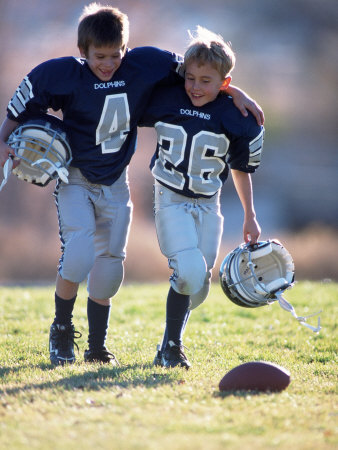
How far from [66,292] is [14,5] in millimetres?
9758

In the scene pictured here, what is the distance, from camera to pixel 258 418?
2129mm

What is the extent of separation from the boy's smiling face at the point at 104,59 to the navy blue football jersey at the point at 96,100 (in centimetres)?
4

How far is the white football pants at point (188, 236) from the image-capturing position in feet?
9.54

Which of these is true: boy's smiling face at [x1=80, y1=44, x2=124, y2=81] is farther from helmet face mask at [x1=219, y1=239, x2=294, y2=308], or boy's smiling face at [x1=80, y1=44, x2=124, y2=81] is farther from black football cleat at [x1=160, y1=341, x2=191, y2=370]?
black football cleat at [x1=160, y1=341, x2=191, y2=370]

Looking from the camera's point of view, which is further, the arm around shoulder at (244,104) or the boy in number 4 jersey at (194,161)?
the arm around shoulder at (244,104)

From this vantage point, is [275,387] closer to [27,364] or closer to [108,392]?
[108,392]

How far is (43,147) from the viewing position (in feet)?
9.29

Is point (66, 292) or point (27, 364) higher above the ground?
point (66, 292)

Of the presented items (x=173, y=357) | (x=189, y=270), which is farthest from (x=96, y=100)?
(x=173, y=357)

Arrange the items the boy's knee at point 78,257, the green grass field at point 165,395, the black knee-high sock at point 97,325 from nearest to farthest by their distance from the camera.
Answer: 1. the green grass field at point 165,395
2. the boy's knee at point 78,257
3. the black knee-high sock at point 97,325

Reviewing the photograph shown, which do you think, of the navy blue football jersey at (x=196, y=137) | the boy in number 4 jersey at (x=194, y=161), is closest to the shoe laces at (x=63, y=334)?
the boy in number 4 jersey at (x=194, y=161)

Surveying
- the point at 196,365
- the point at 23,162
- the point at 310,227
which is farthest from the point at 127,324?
the point at 310,227

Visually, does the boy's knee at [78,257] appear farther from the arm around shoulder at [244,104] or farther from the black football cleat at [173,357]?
the arm around shoulder at [244,104]

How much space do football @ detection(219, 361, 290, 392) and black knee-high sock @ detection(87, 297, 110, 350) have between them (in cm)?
79
